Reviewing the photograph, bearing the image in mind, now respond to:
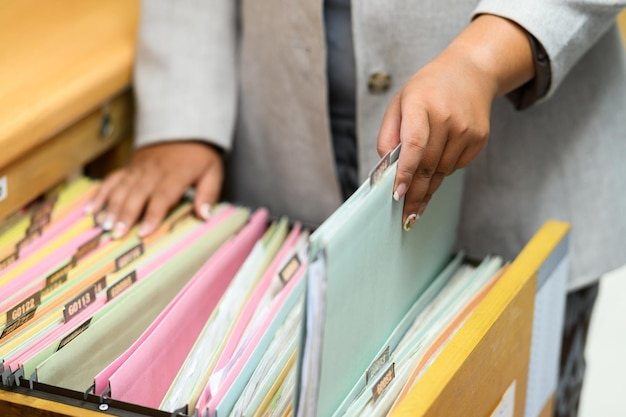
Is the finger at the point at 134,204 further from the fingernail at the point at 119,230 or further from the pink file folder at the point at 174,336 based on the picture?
the pink file folder at the point at 174,336

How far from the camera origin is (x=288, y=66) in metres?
1.22

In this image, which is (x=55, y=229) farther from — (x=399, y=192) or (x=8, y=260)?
(x=399, y=192)

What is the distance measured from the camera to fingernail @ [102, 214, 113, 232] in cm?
113

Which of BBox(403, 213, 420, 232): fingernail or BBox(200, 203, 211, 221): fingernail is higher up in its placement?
BBox(200, 203, 211, 221): fingernail

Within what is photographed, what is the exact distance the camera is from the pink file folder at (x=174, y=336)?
0.82 metres

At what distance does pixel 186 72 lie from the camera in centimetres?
130

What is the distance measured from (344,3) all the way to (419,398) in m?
0.58

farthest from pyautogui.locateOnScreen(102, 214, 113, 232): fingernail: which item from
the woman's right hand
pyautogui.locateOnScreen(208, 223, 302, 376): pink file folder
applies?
pyautogui.locateOnScreen(208, 223, 302, 376): pink file folder

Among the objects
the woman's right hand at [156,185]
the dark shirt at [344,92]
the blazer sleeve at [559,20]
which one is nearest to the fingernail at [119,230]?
the woman's right hand at [156,185]

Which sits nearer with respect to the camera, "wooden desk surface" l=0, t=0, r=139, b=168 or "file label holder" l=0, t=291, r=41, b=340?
"file label holder" l=0, t=291, r=41, b=340

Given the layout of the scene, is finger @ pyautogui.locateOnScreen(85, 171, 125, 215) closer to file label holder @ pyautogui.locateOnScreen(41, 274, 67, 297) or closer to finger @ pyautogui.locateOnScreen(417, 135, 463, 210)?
file label holder @ pyautogui.locateOnScreen(41, 274, 67, 297)

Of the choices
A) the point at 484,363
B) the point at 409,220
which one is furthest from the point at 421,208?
the point at 484,363

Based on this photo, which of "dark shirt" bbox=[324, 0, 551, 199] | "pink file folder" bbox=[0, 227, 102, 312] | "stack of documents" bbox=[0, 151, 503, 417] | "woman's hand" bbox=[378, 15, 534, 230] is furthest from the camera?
"dark shirt" bbox=[324, 0, 551, 199]

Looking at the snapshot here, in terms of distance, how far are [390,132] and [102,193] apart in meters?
0.48
